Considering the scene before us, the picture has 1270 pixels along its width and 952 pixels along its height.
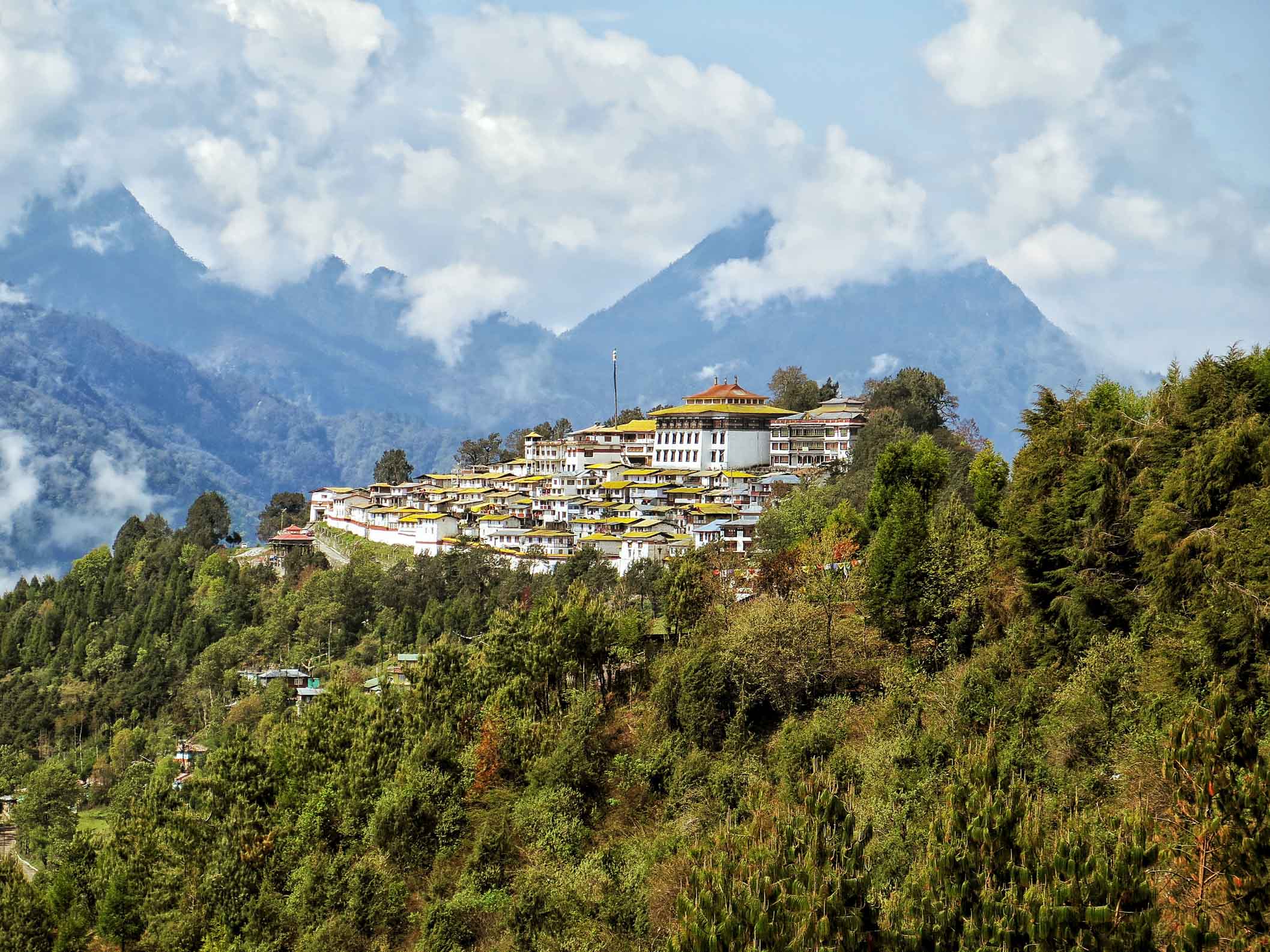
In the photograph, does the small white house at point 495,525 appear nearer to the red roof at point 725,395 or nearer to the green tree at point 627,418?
the red roof at point 725,395

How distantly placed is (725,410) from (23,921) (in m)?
45.4

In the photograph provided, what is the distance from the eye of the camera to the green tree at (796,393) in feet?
235

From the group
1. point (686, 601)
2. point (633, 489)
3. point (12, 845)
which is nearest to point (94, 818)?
point (12, 845)

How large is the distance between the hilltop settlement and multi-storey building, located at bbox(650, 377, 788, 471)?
3.0 inches

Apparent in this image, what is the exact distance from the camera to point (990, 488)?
32125 mm

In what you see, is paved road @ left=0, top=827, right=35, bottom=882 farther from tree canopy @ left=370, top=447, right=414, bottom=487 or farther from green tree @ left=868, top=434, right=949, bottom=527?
tree canopy @ left=370, top=447, right=414, bottom=487

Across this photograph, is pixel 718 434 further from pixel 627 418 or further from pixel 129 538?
pixel 129 538

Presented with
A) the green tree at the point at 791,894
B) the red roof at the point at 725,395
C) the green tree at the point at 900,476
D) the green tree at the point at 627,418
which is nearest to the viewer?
the green tree at the point at 791,894

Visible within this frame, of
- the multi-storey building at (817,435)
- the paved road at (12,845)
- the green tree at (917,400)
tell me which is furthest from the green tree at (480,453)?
the paved road at (12,845)

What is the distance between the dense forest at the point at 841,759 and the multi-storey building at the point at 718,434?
25937 millimetres

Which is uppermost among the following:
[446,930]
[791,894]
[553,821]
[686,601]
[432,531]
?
[432,531]

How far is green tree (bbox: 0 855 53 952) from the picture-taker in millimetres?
26516

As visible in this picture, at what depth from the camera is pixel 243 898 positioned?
24.5m

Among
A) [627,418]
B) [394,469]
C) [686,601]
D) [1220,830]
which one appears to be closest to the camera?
[1220,830]
